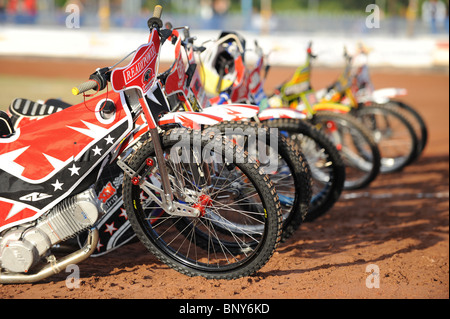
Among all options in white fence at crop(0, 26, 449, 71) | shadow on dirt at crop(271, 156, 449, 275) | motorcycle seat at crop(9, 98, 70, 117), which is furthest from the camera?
white fence at crop(0, 26, 449, 71)

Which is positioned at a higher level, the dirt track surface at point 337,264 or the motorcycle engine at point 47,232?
the motorcycle engine at point 47,232

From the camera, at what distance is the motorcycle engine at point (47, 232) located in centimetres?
342

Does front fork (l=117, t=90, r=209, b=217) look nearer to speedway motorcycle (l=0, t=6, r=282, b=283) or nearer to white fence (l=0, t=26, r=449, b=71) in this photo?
speedway motorcycle (l=0, t=6, r=282, b=283)

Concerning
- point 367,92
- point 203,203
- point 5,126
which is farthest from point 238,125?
point 367,92

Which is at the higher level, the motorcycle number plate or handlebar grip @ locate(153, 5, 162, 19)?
handlebar grip @ locate(153, 5, 162, 19)

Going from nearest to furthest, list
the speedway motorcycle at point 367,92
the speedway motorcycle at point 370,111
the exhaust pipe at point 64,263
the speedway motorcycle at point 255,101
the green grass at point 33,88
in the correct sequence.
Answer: the exhaust pipe at point 64,263 < the speedway motorcycle at point 255,101 < the speedway motorcycle at point 370,111 < the speedway motorcycle at point 367,92 < the green grass at point 33,88

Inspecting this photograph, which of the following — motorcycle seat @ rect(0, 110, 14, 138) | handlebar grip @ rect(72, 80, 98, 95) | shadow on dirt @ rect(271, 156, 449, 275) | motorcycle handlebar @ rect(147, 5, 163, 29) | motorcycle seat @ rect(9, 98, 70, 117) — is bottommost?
shadow on dirt @ rect(271, 156, 449, 275)

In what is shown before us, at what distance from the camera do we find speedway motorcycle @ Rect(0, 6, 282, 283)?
→ 338 cm

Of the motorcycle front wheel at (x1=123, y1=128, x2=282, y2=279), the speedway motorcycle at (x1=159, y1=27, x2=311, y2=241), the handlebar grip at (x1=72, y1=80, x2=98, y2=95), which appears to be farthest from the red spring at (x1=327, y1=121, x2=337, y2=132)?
the handlebar grip at (x1=72, y1=80, x2=98, y2=95)

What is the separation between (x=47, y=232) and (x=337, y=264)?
2.09 metres

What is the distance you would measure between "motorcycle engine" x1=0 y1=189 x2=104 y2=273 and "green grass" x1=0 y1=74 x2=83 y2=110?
6.74 meters

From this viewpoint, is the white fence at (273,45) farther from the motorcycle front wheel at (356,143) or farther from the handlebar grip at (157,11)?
the handlebar grip at (157,11)

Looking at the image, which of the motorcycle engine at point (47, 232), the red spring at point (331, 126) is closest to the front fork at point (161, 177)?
the motorcycle engine at point (47, 232)
